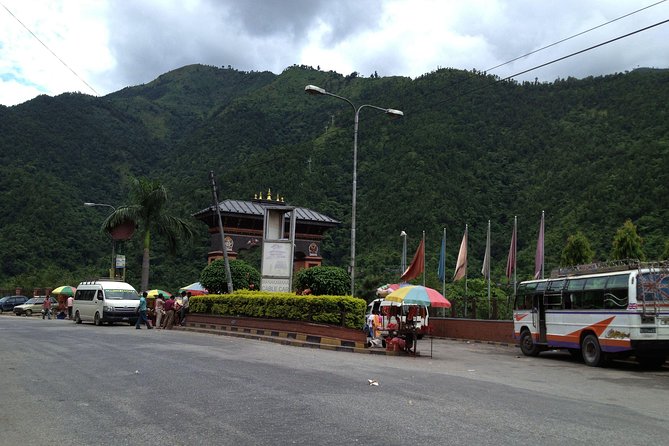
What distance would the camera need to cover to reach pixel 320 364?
45.6 feet

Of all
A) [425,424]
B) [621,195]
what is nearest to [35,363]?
[425,424]

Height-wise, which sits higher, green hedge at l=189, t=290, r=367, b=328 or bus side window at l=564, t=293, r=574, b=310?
bus side window at l=564, t=293, r=574, b=310

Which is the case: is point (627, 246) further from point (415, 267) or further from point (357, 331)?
point (357, 331)

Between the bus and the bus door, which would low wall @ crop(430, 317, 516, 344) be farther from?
the bus

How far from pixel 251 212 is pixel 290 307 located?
17.3m

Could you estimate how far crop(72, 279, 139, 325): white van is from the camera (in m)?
30.2

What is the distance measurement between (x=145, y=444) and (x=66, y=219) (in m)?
70.7

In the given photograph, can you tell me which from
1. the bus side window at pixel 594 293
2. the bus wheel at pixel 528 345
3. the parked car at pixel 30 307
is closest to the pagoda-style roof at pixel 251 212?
the bus wheel at pixel 528 345

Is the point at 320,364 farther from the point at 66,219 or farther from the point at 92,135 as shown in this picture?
the point at 92,135

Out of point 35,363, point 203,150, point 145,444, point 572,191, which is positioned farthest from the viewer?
point 203,150

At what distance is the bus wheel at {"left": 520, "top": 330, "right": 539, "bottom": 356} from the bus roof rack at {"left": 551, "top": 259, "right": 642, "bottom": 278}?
2.52 m

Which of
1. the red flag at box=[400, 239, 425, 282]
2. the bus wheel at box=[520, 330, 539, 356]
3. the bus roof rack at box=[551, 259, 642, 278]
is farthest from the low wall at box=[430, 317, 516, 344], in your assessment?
the bus roof rack at box=[551, 259, 642, 278]

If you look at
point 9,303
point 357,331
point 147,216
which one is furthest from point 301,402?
point 9,303

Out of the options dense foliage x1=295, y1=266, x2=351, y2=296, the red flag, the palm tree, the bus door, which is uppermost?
the palm tree
